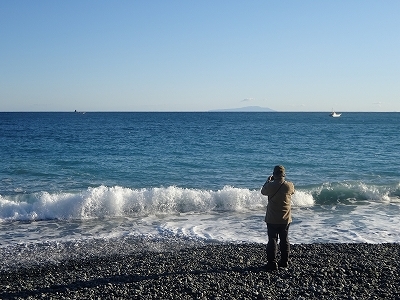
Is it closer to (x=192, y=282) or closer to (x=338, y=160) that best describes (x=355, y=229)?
(x=192, y=282)

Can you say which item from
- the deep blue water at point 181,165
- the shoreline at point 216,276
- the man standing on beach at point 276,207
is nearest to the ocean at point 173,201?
the deep blue water at point 181,165

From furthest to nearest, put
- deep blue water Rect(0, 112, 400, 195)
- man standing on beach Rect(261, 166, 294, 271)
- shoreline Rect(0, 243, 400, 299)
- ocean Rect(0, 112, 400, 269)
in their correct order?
1. deep blue water Rect(0, 112, 400, 195)
2. ocean Rect(0, 112, 400, 269)
3. man standing on beach Rect(261, 166, 294, 271)
4. shoreline Rect(0, 243, 400, 299)

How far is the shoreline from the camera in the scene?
7734 mm

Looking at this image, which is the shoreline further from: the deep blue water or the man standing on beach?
the deep blue water

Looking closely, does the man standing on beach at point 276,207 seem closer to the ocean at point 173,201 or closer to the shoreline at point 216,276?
the shoreline at point 216,276

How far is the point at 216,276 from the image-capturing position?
8523mm

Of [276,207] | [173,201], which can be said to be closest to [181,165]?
[173,201]

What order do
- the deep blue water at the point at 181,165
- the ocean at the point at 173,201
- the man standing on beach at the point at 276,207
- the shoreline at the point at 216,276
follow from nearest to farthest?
the shoreline at the point at 216,276, the man standing on beach at the point at 276,207, the ocean at the point at 173,201, the deep blue water at the point at 181,165

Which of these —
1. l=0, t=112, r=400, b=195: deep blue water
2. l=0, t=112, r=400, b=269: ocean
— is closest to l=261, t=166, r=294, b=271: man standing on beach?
A: l=0, t=112, r=400, b=269: ocean

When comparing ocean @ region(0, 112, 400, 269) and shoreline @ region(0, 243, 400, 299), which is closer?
shoreline @ region(0, 243, 400, 299)

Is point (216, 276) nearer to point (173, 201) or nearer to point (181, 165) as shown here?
point (173, 201)

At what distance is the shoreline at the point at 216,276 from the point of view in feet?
25.4

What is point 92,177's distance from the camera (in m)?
22.8

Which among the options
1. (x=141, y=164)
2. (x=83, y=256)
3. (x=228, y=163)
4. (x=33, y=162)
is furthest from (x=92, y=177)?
(x=83, y=256)
